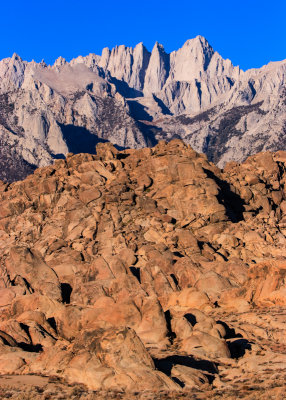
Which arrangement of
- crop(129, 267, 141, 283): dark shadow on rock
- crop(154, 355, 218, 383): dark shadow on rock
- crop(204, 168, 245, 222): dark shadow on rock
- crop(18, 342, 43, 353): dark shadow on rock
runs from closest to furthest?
crop(154, 355, 218, 383): dark shadow on rock < crop(18, 342, 43, 353): dark shadow on rock < crop(129, 267, 141, 283): dark shadow on rock < crop(204, 168, 245, 222): dark shadow on rock

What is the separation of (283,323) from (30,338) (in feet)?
74.8

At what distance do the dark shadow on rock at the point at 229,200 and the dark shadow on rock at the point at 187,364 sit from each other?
4743 cm

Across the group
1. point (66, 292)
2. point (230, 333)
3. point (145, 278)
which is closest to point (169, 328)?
point (230, 333)

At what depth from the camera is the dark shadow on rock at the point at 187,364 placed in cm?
3497

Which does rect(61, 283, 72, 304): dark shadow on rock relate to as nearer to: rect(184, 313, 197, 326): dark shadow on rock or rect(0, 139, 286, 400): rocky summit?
→ rect(0, 139, 286, 400): rocky summit

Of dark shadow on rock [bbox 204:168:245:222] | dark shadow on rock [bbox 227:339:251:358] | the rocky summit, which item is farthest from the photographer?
dark shadow on rock [bbox 204:168:245:222]

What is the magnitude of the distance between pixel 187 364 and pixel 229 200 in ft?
191

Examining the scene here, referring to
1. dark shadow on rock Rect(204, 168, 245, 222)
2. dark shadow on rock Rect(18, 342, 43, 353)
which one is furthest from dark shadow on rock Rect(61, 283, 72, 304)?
dark shadow on rock Rect(204, 168, 245, 222)

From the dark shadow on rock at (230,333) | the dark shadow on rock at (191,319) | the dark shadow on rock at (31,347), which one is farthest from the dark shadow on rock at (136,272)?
the dark shadow on rock at (31,347)

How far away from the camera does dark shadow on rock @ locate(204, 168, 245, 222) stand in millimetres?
85938

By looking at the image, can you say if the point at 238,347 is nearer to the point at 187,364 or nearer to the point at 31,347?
the point at 187,364

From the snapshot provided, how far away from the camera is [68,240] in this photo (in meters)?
79.2

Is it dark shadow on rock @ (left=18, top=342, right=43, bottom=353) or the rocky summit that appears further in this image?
dark shadow on rock @ (left=18, top=342, right=43, bottom=353)

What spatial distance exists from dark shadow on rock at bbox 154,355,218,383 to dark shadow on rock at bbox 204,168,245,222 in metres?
47.4
